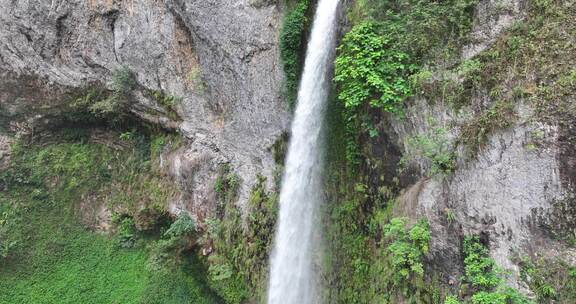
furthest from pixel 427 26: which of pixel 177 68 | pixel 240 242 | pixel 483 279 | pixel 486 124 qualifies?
pixel 177 68

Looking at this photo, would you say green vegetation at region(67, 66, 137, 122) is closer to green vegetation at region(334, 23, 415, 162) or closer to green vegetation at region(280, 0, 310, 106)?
green vegetation at region(280, 0, 310, 106)

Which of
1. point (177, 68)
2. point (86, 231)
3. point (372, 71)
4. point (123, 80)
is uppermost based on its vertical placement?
point (177, 68)

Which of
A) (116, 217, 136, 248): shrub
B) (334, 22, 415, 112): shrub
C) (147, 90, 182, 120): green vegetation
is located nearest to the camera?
(334, 22, 415, 112): shrub

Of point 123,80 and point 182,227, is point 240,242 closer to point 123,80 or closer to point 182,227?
point 182,227

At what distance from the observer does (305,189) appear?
282 inches

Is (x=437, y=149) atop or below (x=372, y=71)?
below

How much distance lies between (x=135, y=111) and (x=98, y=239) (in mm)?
3936

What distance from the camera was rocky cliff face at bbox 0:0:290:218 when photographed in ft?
28.2

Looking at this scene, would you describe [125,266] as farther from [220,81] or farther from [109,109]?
[220,81]

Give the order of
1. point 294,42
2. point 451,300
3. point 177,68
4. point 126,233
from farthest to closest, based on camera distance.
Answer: point 126,233, point 177,68, point 294,42, point 451,300

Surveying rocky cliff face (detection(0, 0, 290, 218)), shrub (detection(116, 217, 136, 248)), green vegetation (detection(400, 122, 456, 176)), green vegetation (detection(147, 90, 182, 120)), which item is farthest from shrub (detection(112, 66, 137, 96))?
green vegetation (detection(400, 122, 456, 176))

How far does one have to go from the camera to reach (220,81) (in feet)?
30.4

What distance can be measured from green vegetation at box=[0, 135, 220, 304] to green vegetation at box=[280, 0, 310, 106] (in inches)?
181

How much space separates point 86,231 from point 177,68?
5.59 meters
